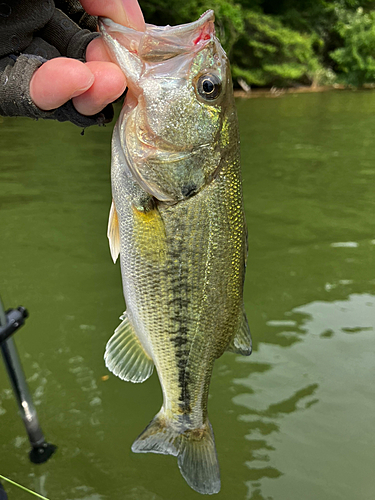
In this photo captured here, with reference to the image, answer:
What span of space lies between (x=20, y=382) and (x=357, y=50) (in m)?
28.2

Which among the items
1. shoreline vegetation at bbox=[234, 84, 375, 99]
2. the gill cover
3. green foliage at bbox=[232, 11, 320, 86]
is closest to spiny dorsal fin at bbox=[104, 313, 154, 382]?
the gill cover

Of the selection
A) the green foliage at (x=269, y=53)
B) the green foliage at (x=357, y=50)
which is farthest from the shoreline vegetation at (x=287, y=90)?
the green foliage at (x=357, y=50)

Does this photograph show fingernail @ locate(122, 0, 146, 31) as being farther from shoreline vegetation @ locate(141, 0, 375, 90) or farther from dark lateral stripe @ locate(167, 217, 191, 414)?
shoreline vegetation @ locate(141, 0, 375, 90)

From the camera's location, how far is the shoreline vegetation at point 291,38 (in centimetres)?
2194

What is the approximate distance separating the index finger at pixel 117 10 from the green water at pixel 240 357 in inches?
101

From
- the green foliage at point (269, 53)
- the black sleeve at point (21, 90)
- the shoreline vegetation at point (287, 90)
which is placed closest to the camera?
the black sleeve at point (21, 90)

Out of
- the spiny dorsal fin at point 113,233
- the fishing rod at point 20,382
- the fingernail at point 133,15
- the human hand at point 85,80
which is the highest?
the fingernail at point 133,15

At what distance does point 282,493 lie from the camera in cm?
305

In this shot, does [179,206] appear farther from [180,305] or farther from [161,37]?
[161,37]

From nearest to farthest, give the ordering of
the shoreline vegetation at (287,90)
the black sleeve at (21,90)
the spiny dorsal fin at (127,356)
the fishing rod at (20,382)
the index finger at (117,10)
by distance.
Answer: the black sleeve at (21,90), the index finger at (117,10), the spiny dorsal fin at (127,356), the fishing rod at (20,382), the shoreline vegetation at (287,90)

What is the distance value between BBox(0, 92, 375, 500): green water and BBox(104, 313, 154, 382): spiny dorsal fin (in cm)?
132

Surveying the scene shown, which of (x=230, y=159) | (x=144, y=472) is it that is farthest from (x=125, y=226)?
(x=144, y=472)

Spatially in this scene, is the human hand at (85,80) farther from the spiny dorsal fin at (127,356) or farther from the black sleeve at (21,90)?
the spiny dorsal fin at (127,356)

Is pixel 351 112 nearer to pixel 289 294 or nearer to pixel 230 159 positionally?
pixel 289 294
